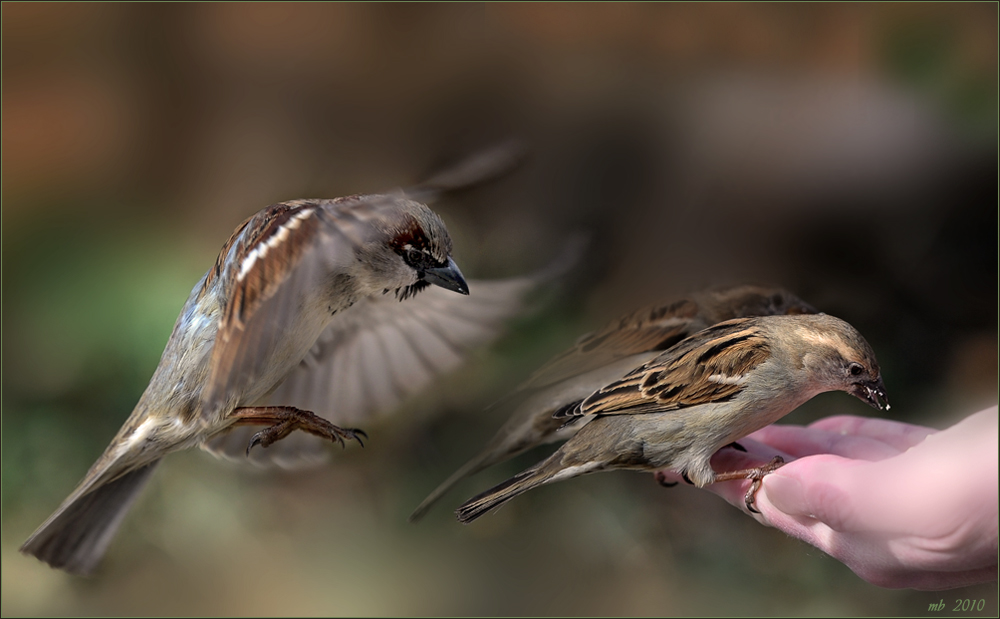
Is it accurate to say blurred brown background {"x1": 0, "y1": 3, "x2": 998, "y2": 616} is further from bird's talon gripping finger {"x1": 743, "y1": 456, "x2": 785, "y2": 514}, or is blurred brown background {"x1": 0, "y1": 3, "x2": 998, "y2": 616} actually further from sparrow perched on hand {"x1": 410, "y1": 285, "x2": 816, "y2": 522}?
bird's talon gripping finger {"x1": 743, "y1": 456, "x2": 785, "y2": 514}

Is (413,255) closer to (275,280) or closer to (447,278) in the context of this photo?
(447,278)

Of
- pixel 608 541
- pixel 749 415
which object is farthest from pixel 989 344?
pixel 749 415

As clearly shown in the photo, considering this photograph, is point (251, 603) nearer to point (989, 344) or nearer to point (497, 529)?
point (497, 529)

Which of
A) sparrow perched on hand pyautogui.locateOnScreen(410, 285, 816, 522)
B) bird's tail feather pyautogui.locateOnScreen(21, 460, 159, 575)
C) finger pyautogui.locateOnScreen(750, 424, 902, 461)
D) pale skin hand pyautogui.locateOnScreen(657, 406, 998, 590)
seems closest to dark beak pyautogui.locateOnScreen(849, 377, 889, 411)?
pale skin hand pyautogui.locateOnScreen(657, 406, 998, 590)

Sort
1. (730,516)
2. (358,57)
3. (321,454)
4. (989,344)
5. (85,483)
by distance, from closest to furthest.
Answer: (85,483)
(321,454)
(989,344)
(730,516)
(358,57)

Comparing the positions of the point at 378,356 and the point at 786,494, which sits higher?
the point at 378,356

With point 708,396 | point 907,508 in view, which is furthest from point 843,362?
point 907,508
